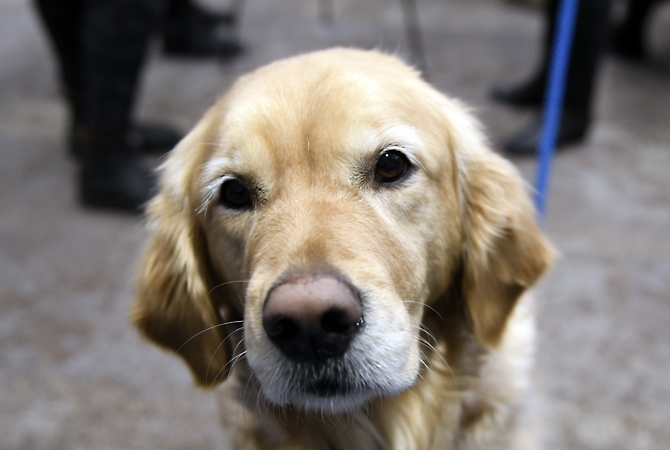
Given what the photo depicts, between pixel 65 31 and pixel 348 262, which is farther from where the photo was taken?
pixel 65 31

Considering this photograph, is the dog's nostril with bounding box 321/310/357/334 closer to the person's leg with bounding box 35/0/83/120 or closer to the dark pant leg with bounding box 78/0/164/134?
the dark pant leg with bounding box 78/0/164/134

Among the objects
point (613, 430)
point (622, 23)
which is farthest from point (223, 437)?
point (622, 23)

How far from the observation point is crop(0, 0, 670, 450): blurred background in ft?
8.71

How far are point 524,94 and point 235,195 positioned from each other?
407 cm

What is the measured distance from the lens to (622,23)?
597cm

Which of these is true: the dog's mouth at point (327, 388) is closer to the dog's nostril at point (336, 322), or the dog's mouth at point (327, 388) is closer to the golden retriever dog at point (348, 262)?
the golden retriever dog at point (348, 262)

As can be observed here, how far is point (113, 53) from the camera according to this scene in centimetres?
369

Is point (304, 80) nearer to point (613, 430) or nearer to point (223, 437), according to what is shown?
point (223, 437)

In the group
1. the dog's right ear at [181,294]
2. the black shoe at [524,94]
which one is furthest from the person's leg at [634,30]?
the dog's right ear at [181,294]

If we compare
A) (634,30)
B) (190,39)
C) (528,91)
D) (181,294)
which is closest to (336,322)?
(181,294)

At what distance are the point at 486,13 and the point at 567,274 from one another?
16.2ft

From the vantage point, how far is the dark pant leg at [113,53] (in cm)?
360

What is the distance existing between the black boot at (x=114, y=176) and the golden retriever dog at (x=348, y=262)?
6.85 feet

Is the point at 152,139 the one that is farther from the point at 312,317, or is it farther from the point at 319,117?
the point at 312,317
